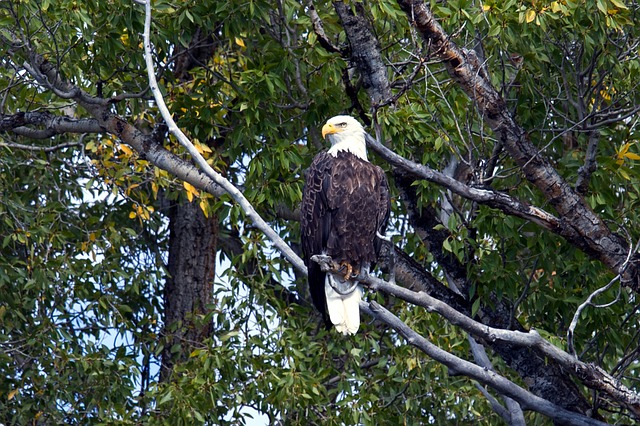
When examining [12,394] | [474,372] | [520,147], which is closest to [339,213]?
[520,147]

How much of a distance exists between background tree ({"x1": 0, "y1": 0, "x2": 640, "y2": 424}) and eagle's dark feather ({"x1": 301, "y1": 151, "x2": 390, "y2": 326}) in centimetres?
38

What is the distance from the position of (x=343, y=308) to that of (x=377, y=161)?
1.46m

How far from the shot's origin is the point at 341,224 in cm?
680

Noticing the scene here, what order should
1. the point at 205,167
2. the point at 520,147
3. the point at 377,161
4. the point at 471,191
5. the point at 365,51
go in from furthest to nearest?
the point at 377,161
the point at 365,51
the point at 520,147
the point at 471,191
the point at 205,167

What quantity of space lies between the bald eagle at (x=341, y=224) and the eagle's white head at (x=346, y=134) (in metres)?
0.11

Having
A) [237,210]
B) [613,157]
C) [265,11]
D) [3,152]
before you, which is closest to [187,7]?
[265,11]

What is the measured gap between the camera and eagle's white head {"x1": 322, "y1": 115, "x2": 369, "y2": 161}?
702 cm

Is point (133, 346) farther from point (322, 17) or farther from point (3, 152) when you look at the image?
point (322, 17)

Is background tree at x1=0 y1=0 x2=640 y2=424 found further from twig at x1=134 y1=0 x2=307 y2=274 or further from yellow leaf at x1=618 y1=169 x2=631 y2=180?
Answer: twig at x1=134 y1=0 x2=307 y2=274

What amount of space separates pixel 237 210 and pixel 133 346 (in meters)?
2.33

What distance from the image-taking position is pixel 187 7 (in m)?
7.50

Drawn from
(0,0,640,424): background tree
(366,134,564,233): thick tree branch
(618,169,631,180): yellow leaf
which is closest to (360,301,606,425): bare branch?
(0,0,640,424): background tree

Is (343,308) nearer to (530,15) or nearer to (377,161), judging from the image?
(377,161)

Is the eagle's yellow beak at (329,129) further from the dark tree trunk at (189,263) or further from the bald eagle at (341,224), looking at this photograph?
the dark tree trunk at (189,263)
